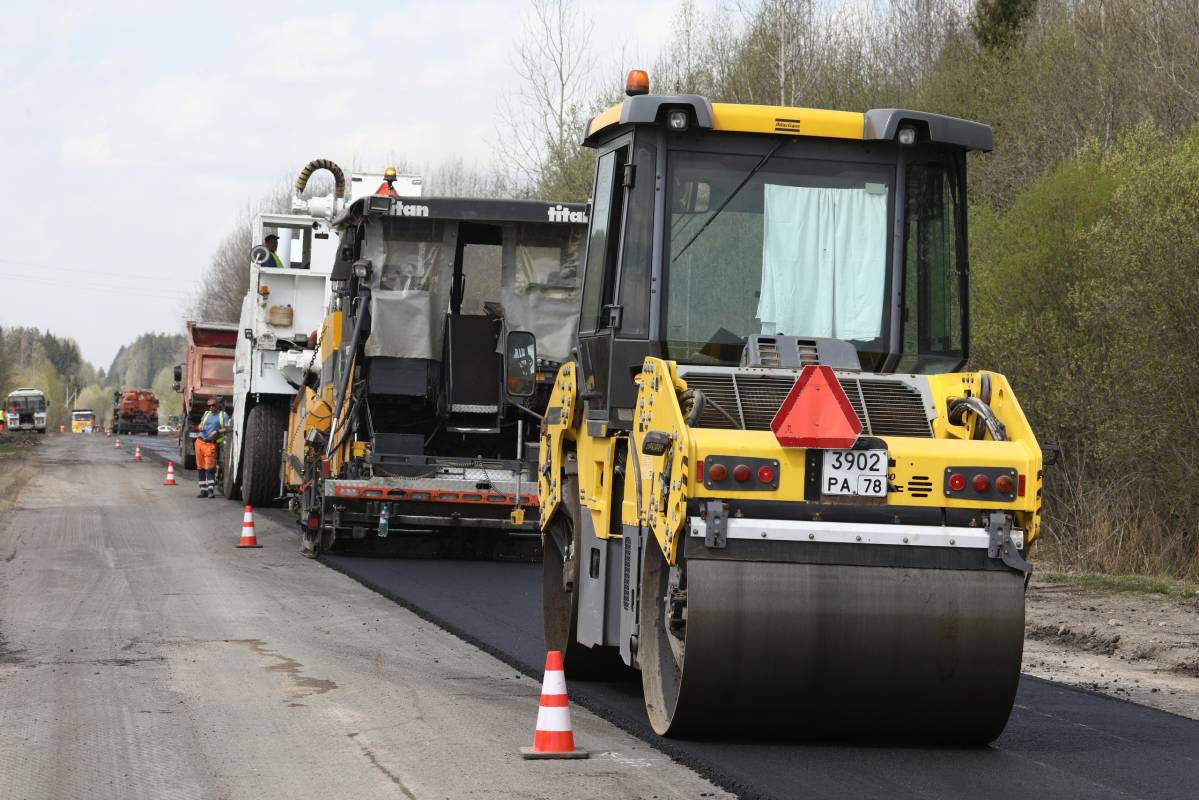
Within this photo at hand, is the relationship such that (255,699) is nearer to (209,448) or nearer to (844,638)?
(844,638)

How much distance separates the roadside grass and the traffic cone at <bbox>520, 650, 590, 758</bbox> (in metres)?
7.11

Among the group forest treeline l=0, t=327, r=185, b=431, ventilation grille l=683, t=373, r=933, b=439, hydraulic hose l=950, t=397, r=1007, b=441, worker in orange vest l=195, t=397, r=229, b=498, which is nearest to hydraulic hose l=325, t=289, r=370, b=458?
ventilation grille l=683, t=373, r=933, b=439

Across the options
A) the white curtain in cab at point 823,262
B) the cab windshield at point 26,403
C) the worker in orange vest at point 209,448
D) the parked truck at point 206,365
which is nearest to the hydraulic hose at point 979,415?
the white curtain in cab at point 823,262

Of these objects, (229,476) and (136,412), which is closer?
(229,476)

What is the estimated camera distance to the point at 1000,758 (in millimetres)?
6027

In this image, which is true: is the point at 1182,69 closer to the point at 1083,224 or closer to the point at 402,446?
the point at 1083,224

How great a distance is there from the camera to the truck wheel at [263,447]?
1861 cm

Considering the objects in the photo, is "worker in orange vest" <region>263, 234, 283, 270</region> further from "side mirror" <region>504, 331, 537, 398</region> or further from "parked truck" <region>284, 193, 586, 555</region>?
"side mirror" <region>504, 331, 537, 398</region>

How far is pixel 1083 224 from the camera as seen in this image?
1842 cm

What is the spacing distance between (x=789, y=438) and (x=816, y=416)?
131 mm

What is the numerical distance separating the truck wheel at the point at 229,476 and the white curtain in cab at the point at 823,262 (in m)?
15.2

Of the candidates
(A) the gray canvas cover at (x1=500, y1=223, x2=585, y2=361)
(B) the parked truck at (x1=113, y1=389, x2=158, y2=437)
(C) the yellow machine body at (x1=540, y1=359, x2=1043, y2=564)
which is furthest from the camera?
(B) the parked truck at (x1=113, y1=389, x2=158, y2=437)

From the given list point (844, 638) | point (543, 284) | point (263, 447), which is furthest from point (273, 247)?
point (844, 638)

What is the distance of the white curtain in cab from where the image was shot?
6766 mm
